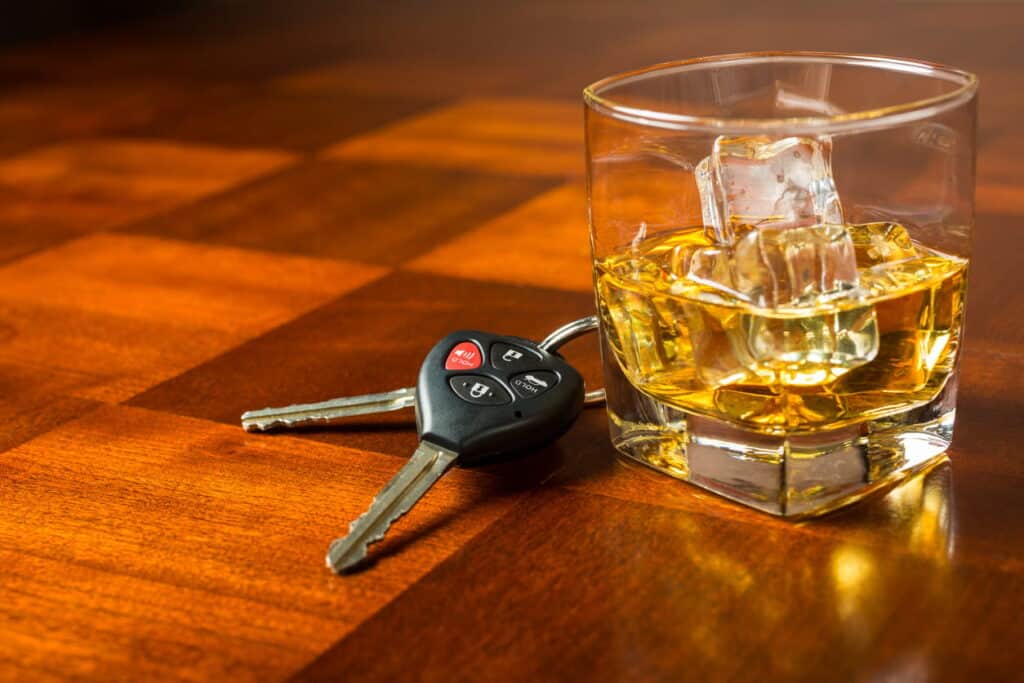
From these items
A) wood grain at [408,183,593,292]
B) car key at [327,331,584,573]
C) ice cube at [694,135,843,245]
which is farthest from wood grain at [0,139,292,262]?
ice cube at [694,135,843,245]

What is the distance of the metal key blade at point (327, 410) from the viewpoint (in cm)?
63

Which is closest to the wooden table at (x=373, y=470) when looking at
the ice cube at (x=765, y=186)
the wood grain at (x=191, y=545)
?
the wood grain at (x=191, y=545)

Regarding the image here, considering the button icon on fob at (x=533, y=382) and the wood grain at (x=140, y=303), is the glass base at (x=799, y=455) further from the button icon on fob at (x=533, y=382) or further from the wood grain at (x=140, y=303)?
the wood grain at (x=140, y=303)

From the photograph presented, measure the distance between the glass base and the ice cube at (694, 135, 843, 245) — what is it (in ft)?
0.28

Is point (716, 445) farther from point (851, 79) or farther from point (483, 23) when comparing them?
point (483, 23)

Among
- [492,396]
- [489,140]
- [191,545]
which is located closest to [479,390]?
[492,396]

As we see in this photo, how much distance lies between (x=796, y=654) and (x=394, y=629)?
14cm

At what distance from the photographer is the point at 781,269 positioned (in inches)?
19.6

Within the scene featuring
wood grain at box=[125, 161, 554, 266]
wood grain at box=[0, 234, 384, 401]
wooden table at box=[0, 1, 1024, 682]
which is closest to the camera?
wooden table at box=[0, 1, 1024, 682]

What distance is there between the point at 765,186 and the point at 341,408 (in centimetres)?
24

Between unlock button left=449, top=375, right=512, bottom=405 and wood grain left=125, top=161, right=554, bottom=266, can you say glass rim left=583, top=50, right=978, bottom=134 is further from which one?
wood grain left=125, top=161, right=554, bottom=266

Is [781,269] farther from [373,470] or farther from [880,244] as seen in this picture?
[373,470]

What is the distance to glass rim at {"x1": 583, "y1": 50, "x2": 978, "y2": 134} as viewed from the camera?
462 millimetres

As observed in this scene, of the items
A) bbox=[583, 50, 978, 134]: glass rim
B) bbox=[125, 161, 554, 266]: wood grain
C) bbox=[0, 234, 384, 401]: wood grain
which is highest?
bbox=[583, 50, 978, 134]: glass rim
